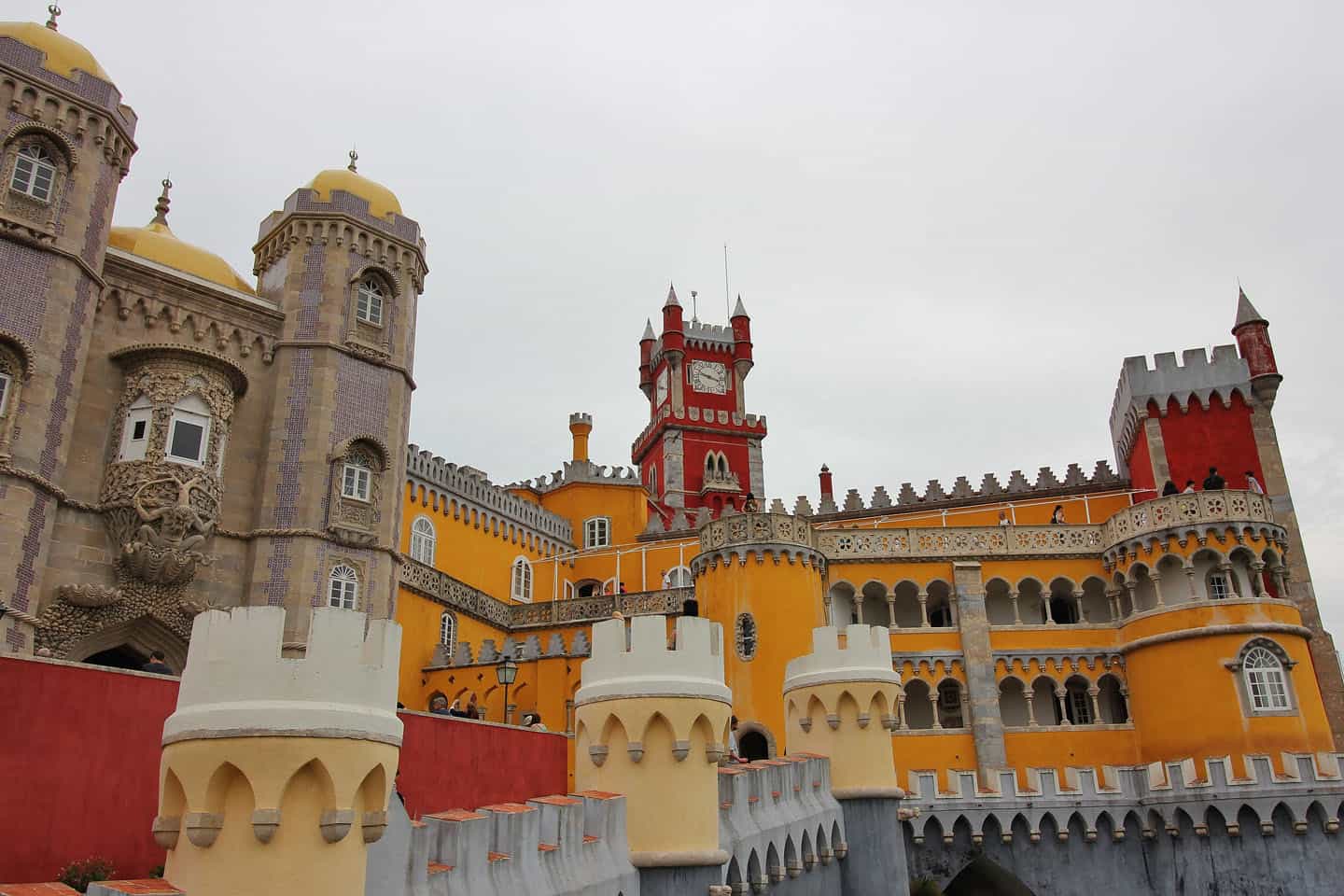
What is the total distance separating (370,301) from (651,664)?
1699 cm

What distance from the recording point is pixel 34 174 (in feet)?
68.5

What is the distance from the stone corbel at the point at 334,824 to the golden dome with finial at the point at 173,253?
1944 centimetres

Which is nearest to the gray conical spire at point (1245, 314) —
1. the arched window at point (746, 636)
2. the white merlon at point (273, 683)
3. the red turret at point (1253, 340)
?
the red turret at point (1253, 340)

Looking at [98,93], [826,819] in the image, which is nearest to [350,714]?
[826,819]

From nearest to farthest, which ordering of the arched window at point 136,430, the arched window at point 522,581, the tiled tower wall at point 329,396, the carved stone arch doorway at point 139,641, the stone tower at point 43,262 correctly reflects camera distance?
the stone tower at point 43,262, the carved stone arch doorway at point 139,641, the arched window at point 136,430, the tiled tower wall at point 329,396, the arched window at point 522,581

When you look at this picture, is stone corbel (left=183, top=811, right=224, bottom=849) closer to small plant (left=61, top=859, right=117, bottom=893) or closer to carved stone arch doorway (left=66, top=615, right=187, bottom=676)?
small plant (left=61, top=859, right=117, bottom=893)

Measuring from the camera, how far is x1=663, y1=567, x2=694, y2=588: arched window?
41.1 meters

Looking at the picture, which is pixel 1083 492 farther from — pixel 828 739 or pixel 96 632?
pixel 96 632

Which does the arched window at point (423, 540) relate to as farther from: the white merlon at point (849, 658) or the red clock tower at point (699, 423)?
the white merlon at point (849, 658)

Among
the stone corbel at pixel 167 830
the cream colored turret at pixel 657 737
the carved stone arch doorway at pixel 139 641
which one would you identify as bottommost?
the stone corbel at pixel 167 830

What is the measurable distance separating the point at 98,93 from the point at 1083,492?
33690mm

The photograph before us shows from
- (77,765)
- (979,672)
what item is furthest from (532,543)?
(77,765)

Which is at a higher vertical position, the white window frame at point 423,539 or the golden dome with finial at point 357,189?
the golden dome with finial at point 357,189

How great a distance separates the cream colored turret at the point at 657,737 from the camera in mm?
11891
